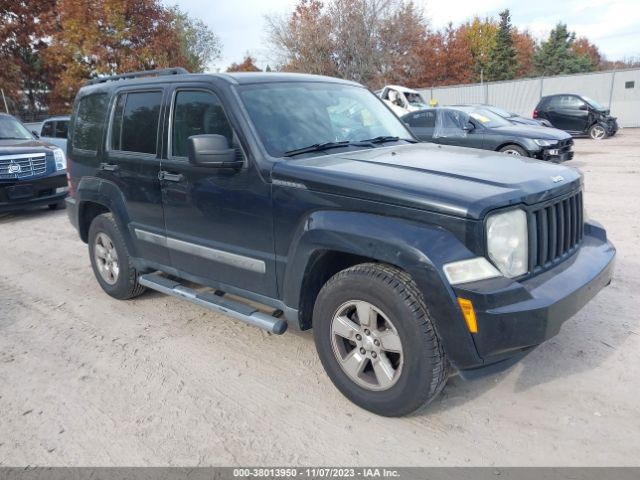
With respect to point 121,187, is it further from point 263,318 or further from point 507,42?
point 507,42

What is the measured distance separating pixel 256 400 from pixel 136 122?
2.64m

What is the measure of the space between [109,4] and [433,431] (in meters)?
22.8

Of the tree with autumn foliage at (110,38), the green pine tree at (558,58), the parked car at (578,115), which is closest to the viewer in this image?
the parked car at (578,115)

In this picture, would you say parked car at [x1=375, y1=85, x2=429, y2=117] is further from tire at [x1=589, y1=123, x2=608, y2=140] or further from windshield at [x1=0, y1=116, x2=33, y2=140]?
windshield at [x1=0, y1=116, x2=33, y2=140]

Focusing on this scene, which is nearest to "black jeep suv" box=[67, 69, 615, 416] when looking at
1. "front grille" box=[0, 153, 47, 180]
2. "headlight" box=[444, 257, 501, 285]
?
"headlight" box=[444, 257, 501, 285]

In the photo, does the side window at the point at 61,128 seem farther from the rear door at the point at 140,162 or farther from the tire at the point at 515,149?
the tire at the point at 515,149

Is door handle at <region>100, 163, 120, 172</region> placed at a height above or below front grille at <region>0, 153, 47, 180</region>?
above

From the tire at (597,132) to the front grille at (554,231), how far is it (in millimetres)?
17686

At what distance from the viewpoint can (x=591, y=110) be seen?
18.4 metres

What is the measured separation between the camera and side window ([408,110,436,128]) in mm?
11945

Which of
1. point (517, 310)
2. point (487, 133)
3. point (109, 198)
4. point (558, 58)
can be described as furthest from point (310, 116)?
point (558, 58)

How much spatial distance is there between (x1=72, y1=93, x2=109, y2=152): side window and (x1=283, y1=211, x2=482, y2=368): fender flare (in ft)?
9.70

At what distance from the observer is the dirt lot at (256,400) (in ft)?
9.12

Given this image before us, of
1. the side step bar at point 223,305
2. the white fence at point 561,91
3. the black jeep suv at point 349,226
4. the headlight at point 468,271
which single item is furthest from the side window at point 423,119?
the white fence at point 561,91
